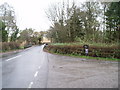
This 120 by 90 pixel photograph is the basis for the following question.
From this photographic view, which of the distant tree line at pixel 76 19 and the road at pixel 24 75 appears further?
the distant tree line at pixel 76 19

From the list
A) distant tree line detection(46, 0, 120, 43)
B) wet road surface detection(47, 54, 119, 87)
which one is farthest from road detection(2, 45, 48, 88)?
distant tree line detection(46, 0, 120, 43)

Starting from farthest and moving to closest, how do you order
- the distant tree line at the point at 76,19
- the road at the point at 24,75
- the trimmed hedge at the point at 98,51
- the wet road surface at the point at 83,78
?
the distant tree line at the point at 76,19
the trimmed hedge at the point at 98,51
the road at the point at 24,75
the wet road surface at the point at 83,78

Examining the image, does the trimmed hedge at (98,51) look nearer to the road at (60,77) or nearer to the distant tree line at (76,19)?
the road at (60,77)

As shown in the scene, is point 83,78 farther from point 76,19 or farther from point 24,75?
point 76,19

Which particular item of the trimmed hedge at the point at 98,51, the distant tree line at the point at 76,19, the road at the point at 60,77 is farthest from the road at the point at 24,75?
the distant tree line at the point at 76,19

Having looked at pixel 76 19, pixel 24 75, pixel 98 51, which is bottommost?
pixel 24 75

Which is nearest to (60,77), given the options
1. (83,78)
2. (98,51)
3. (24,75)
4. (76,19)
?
(83,78)

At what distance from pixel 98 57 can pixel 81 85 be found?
1133 centimetres

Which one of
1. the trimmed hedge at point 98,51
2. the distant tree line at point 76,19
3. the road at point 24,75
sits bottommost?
the road at point 24,75

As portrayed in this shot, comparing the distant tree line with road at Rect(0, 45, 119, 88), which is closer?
road at Rect(0, 45, 119, 88)

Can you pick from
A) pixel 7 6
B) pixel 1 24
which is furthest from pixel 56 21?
pixel 7 6

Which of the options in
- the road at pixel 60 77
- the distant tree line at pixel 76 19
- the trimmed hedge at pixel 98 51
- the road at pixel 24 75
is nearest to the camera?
the road at pixel 60 77

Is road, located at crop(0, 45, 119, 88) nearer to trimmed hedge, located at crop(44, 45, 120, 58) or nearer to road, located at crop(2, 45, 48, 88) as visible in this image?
road, located at crop(2, 45, 48, 88)

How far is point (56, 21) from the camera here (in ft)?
122
